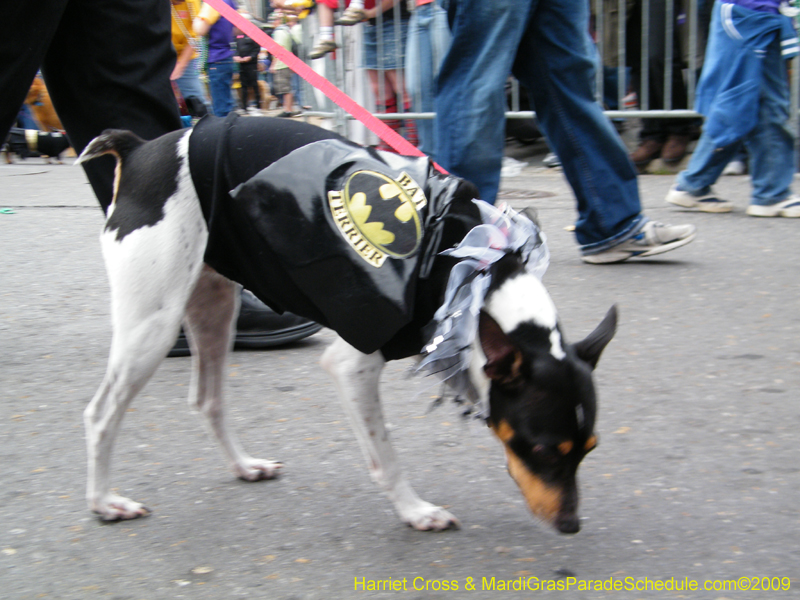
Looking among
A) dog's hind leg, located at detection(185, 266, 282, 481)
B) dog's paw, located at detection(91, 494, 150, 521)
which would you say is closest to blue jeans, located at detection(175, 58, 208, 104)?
dog's hind leg, located at detection(185, 266, 282, 481)

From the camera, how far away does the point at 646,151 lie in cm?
777

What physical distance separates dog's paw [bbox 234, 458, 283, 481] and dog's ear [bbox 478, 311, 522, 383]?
0.94m

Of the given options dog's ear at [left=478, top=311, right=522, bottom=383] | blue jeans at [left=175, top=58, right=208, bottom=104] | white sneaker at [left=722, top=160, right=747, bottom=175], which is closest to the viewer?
dog's ear at [left=478, top=311, right=522, bottom=383]

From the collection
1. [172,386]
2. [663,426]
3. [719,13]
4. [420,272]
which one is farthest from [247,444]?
[719,13]

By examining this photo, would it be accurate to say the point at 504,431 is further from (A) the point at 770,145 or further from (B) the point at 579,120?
(A) the point at 770,145

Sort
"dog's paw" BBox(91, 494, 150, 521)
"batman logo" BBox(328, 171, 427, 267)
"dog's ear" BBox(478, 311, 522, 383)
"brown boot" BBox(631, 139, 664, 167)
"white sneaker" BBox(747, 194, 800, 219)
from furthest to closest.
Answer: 1. "brown boot" BBox(631, 139, 664, 167)
2. "white sneaker" BBox(747, 194, 800, 219)
3. "dog's paw" BBox(91, 494, 150, 521)
4. "batman logo" BBox(328, 171, 427, 267)
5. "dog's ear" BBox(478, 311, 522, 383)

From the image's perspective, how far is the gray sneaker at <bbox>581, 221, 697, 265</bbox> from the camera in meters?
4.59

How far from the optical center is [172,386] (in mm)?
3338

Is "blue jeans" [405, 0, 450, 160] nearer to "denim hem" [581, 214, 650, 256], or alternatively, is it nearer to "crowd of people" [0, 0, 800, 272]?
"crowd of people" [0, 0, 800, 272]

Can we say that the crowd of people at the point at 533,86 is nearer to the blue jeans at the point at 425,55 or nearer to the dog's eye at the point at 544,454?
the blue jeans at the point at 425,55

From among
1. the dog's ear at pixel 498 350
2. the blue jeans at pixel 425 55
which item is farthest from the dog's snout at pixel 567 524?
the blue jeans at pixel 425 55

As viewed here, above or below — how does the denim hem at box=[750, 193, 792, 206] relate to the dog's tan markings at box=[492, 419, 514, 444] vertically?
below

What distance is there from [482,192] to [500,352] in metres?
2.33

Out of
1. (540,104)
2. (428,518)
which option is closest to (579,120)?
(540,104)
